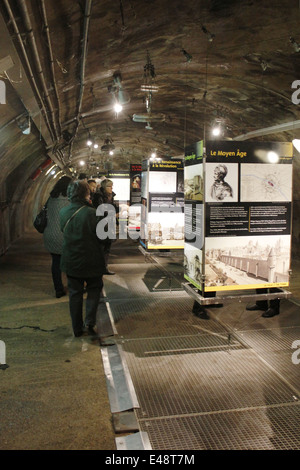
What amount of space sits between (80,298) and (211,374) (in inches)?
74.0

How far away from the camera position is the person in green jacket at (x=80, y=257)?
507cm

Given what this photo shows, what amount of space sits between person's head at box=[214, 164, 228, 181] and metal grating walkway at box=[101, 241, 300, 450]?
200cm

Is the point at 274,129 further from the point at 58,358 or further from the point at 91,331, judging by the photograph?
the point at 58,358

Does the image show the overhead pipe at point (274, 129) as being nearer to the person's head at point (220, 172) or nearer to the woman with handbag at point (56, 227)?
the person's head at point (220, 172)

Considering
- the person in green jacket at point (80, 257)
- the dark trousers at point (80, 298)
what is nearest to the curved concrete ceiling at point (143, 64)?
the person in green jacket at point (80, 257)

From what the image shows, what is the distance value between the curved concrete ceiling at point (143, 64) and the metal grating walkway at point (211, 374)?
12.6 ft

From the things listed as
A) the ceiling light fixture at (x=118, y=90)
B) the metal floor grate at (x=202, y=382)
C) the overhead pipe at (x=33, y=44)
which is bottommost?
the metal floor grate at (x=202, y=382)

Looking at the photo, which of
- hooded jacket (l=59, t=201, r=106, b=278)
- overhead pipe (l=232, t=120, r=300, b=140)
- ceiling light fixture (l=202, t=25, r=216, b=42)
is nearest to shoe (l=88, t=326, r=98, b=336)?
hooded jacket (l=59, t=201, r=106, b=278)

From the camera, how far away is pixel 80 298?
202 inches

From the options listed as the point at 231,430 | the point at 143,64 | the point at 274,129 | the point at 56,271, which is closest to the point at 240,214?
the point at 231,430

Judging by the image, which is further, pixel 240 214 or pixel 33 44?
pixel 240 214

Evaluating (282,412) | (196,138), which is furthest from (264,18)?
(196,138)

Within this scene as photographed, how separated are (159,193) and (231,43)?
3477 millimetres

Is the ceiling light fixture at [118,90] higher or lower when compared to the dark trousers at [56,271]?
higher
